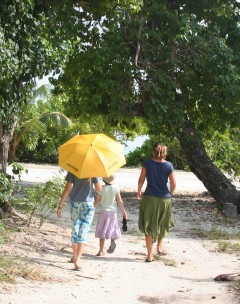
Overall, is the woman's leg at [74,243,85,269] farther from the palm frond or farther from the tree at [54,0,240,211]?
the palm frond

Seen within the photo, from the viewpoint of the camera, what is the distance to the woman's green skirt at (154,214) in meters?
9.51

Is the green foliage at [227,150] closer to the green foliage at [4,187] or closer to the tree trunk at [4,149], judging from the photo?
the tree trunk at [4,149]

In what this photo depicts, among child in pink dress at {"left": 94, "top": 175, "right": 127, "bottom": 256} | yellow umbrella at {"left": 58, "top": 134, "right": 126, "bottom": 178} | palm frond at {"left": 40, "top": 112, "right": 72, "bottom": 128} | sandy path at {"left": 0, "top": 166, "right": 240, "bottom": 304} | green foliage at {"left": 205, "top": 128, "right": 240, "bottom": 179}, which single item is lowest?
sandy path at {"left": 0, "top": 166, "right": 240, "bottom": 304}

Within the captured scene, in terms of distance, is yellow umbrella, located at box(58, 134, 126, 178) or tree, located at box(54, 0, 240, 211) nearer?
yellow umbrella, located at box(58, 134, 126, 178)

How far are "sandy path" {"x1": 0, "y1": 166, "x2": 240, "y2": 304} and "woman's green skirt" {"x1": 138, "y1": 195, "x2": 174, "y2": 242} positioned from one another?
0.48m

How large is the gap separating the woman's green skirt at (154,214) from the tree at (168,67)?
614cm

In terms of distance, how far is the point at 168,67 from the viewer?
635 inches

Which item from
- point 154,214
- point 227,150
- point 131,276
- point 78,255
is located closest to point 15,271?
point 78,255

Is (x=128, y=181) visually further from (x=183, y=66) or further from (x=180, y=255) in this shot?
(x=180, y=255)

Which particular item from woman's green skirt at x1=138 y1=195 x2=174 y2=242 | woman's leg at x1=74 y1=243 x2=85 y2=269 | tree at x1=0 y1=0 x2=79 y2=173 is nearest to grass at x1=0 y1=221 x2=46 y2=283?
woman's leg at x1=74 y1=243 x2=85 y2=269

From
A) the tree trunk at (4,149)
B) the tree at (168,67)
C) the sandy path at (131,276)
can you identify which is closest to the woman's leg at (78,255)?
the sandy path at (131,276)

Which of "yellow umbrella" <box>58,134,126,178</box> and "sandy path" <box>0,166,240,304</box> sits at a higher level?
"yellow umbrella" <box>58,134,126,178</box>

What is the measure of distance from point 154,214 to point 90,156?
4.86 feet

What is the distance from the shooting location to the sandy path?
716 cm
